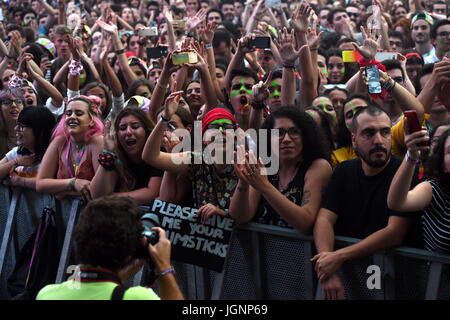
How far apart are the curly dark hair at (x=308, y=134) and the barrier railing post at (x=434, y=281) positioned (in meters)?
1.29

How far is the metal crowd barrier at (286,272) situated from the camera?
386 cm

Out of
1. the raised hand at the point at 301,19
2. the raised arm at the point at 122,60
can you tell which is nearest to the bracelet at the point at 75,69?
the raised arm at the point at 122,60

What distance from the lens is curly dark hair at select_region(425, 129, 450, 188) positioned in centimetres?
411

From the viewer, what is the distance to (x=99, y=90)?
7.88 metres

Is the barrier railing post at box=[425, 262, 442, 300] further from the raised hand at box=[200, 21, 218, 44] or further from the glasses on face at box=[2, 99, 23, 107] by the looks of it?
the glasses on face at box=[2, 99, 23, 107]

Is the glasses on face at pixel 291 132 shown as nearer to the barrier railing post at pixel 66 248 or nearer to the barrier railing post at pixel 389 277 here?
the barrier railing post at pixel 389 277

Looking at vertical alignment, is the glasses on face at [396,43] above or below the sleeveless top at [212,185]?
above

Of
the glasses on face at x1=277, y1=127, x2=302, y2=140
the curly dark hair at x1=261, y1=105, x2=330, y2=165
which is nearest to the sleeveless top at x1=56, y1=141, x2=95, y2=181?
the curly dark hair at x1=261, y1=105, x2=330, y2=165

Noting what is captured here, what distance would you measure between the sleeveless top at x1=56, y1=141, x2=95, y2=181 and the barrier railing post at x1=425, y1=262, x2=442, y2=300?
10.1 feet

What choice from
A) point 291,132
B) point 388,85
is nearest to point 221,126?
point 291,132

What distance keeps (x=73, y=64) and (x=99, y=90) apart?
59 centimetres

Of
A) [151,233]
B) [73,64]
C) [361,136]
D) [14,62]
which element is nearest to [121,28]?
[14,62]

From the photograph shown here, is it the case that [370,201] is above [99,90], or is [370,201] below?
below

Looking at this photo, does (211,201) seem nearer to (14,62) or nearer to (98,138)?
(98,138)
